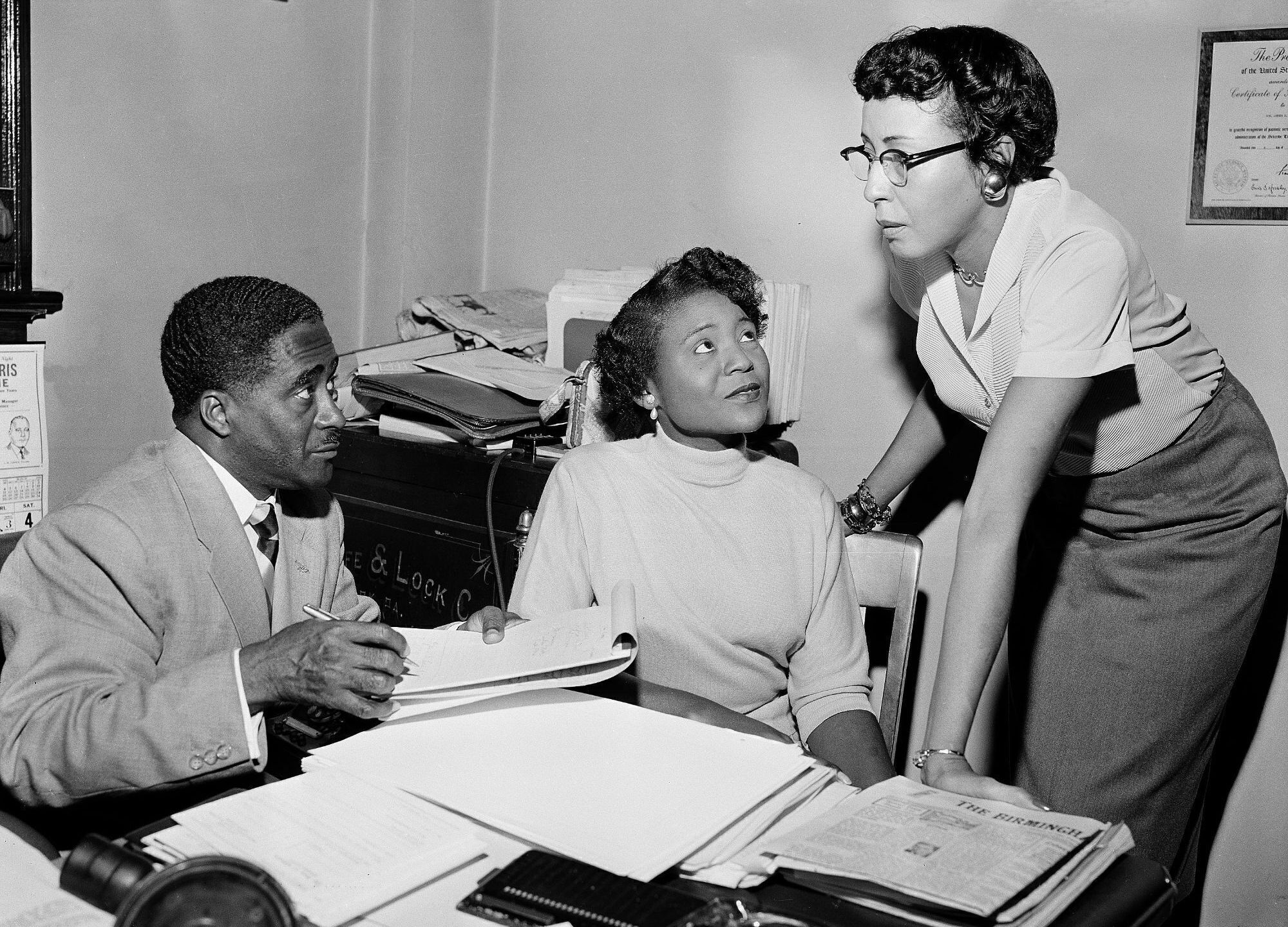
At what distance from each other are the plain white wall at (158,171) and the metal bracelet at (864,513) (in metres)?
1.48

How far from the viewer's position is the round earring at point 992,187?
5.26 ft

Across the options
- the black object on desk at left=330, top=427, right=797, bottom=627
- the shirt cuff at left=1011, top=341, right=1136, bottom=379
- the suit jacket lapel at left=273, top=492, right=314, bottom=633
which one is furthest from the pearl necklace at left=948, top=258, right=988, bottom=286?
the suit jacket lapel at left=273, top=492, right=314, bottom=633

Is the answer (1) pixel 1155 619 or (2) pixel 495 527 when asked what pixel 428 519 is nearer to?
(2) pixel 495 527

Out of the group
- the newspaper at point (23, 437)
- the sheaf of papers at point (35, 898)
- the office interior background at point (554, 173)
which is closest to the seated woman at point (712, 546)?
the office interior background at point (554, 173)

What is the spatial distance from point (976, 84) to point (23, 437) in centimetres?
184

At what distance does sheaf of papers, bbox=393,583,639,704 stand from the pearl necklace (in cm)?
74

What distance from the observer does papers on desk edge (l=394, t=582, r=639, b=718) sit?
120cm

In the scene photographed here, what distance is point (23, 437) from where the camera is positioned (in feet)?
7.47

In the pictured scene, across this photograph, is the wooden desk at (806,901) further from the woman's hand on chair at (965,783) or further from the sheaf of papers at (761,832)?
the woman's hand on chair at (965,783)

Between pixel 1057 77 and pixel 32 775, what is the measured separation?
209 centimetres

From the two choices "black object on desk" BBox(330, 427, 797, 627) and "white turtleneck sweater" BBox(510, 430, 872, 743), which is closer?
"white turtleneck sweater" BBox(510, 430, 872, 743)

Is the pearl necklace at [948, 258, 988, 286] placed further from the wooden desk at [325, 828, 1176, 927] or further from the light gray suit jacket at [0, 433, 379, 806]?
the light gray suit jacket at [0, 433, 379, 806]

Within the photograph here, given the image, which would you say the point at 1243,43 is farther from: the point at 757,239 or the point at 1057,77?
the point at 757,239

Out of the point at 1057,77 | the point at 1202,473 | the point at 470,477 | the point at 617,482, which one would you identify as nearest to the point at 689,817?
the point at 617,482
